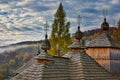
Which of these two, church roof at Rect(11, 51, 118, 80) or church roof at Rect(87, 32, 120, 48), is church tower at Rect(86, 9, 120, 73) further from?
church roof at Rect(11, 51, 118, 80)

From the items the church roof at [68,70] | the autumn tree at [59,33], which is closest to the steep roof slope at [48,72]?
the church roof at [68,70]

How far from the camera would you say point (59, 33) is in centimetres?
3459

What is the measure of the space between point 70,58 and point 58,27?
45.7 ft

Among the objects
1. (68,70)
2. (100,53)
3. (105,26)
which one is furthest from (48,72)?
(105,26)

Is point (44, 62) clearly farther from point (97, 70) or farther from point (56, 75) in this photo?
point (97, 70)

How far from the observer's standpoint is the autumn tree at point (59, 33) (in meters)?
34.2

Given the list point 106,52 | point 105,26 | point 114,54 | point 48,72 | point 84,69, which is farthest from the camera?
point 105,26

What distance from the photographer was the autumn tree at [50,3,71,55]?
3422 cm

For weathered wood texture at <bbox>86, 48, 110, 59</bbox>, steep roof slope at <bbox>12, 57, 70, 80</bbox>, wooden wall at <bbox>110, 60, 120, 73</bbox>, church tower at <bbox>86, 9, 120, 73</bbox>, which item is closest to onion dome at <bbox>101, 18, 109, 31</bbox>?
church tower at <bbox>86, 9, 120, 73</bbox>

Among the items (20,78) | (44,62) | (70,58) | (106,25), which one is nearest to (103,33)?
(106,25)

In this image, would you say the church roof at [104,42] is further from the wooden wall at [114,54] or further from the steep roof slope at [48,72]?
the steep roof slope at [48,72]

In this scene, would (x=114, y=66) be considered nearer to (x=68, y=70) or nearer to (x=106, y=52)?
(x=106, y=52)

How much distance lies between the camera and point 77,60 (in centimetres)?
2066

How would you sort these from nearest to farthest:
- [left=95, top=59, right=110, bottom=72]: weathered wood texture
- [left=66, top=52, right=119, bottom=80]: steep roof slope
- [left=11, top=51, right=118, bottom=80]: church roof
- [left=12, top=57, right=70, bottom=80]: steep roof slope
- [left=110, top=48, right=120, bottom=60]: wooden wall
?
[left=12, top=57, right=70, bottom=80]: steep roof slope, [left=11, top=51, right=118, bottom=80]: church roof, [left=66, top=52, right=119, bottom=80]: steep roof slope, [left=95, top=59, right=110, bottom=72]: weathered wood texture, [left=110, top=48, right=120, bottom=60]: wooden wall
